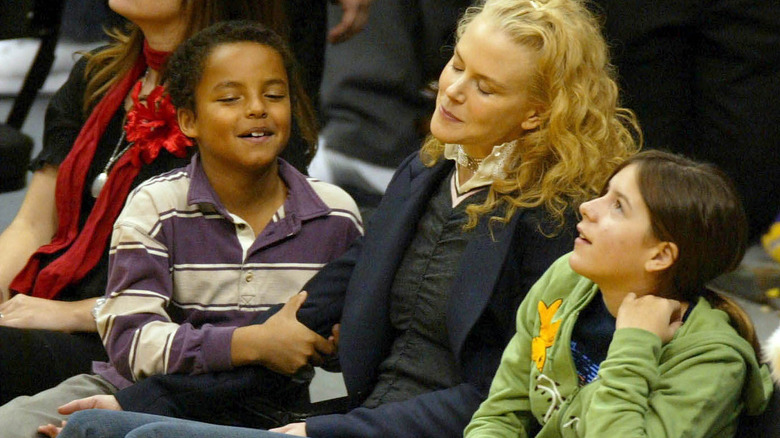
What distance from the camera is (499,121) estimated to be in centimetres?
207

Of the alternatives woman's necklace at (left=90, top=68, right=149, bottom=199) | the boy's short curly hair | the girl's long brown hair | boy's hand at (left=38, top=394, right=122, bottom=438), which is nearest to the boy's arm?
the girl's long brown hair

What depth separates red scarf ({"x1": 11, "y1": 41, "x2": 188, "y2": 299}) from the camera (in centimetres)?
252

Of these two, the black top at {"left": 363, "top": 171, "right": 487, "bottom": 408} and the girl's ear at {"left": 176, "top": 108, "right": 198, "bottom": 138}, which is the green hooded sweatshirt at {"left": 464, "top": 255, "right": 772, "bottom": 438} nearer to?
the black top at {"left": 363, "top": 171, "right": 487, "bottom": 408}

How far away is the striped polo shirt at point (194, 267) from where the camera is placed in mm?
2172

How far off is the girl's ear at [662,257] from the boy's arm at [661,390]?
0.35 feet

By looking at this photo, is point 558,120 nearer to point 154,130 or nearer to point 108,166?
point 154,130

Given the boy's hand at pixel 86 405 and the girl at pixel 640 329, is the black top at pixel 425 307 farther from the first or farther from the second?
the boy's hand at pixel 86 405

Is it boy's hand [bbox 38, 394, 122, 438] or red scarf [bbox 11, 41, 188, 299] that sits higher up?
red scarf [bbox 11, 41, 188, 299]

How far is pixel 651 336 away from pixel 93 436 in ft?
2.69

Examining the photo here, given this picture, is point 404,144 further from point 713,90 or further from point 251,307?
point 251,307

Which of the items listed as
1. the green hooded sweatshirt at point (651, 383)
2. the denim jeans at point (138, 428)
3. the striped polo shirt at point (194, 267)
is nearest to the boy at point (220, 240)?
the striped polo shirt at point (194, 267)

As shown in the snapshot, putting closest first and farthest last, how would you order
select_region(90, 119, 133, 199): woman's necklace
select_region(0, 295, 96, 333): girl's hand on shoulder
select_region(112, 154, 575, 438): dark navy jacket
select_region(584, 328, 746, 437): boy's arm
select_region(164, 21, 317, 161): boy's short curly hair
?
select_region(584, 328, 746, 437): boy's arm, select_region(112, 154, 575, 438): dark navy jacket, select_region(164, 21, 317, 161): boy's short curly hair, select_region(0, 295, 96, 333): girl's hand on shoulder, select_region(90, 119, 133, 199): woman's necklace

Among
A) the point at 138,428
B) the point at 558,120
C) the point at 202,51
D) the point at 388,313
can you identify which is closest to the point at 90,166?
the point at 202,51

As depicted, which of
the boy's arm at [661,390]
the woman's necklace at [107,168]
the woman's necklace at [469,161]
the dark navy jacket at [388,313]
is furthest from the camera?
the woman's necklace at [107,168]
